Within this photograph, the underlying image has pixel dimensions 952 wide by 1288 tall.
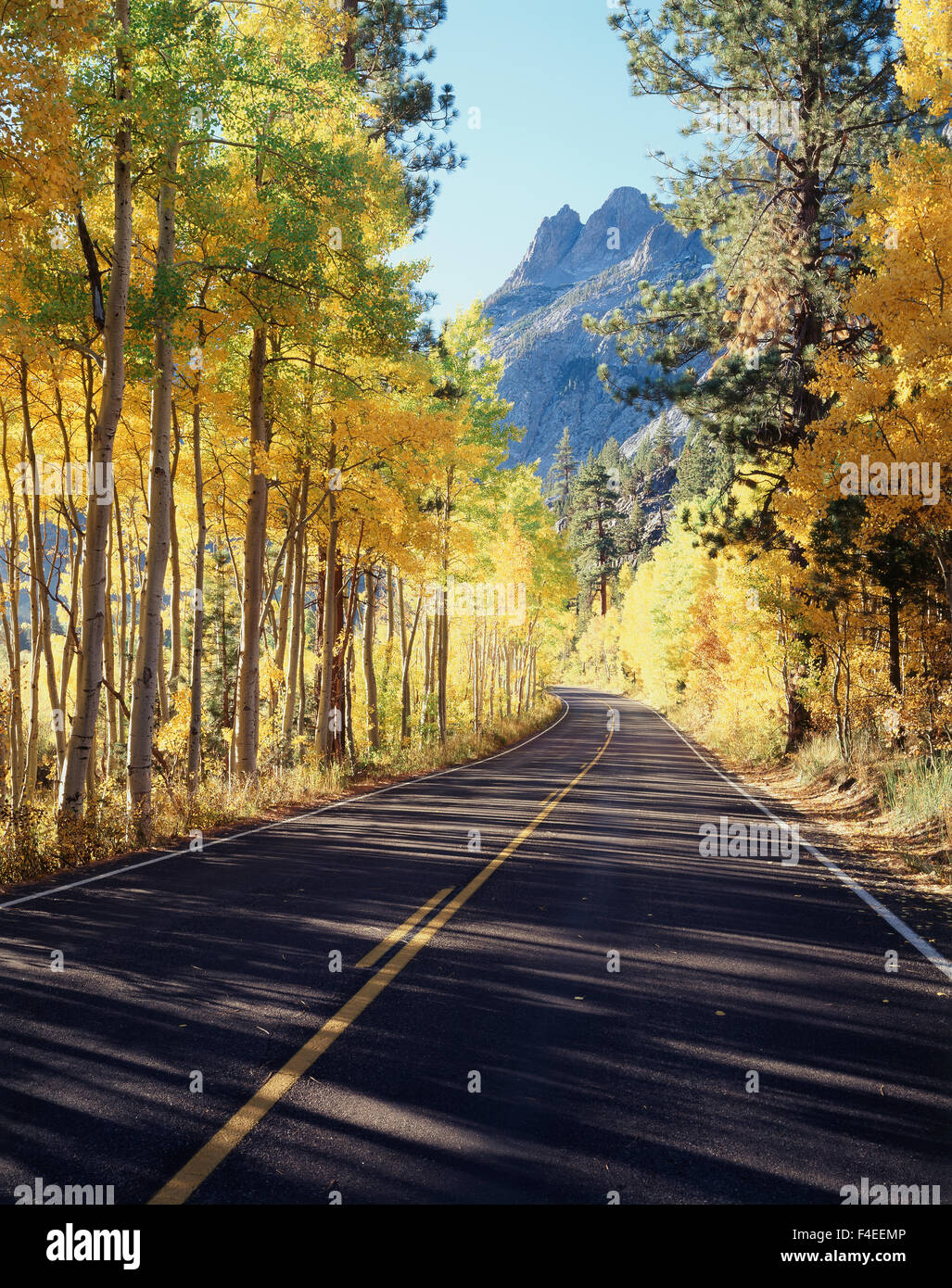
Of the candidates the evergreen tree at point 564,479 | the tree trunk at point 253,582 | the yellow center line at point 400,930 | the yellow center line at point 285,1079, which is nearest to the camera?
the yellow center line at point 285,1079

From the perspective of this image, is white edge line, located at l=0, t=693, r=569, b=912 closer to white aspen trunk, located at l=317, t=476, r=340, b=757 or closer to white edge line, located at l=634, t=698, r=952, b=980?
white aspen trunk, located at l=317, t=476, r=340, b=757

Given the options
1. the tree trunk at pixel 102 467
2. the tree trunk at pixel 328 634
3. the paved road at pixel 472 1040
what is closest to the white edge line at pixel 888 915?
the paved road at pixel 472 1040

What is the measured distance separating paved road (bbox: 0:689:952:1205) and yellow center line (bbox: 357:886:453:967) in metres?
0.08

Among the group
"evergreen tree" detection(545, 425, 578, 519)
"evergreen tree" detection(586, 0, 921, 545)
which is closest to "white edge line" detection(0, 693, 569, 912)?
"evergreen tree" detection(586, 0, 921, 545)

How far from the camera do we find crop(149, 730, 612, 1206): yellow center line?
11.4ft

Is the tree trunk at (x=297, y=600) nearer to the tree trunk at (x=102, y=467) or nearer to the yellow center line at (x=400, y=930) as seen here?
the tree trunk at (x=102, y=467)

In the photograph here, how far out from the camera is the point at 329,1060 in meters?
4.66

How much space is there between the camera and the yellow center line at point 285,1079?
11.4 feet

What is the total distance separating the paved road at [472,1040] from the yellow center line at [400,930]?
78mm

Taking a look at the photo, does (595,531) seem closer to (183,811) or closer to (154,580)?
(183,811)

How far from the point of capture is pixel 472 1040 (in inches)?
197

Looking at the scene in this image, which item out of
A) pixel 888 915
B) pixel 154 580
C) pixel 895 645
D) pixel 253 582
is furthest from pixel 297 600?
pixel 888 915

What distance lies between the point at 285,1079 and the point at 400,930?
2.89 meters
